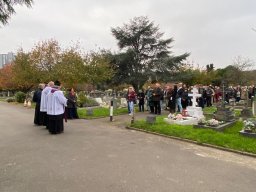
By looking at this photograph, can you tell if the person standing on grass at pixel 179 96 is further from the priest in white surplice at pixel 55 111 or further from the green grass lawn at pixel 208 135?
the priest in white surplice at pixel 55 111

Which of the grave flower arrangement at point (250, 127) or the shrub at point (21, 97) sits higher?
the shrub at point (21, 97)

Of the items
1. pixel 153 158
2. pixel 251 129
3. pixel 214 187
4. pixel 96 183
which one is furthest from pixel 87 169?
pixel 251 129

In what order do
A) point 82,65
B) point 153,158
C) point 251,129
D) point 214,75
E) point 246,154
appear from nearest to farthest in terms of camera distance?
point 153,158
point 246,154
point 251,129
point 82,65
point 214,75

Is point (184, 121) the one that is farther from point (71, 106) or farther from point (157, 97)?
point (71, 106)

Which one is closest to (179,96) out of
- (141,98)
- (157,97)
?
(157,97)

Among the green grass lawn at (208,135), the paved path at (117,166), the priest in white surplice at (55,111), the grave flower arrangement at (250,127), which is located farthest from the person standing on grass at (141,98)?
the grave flower arrangement at (250,127)

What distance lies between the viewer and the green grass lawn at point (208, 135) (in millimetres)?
9936

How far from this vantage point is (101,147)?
964cm

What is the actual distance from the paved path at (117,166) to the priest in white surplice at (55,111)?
0.66 meters

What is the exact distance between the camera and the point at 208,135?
1115cm

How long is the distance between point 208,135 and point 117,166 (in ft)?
15.7

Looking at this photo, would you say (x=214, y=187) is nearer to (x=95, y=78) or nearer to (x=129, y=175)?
(x=129, y=175)

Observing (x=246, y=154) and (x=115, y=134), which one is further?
(x=115, y=134)

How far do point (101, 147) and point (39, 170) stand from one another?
9.16 feet
